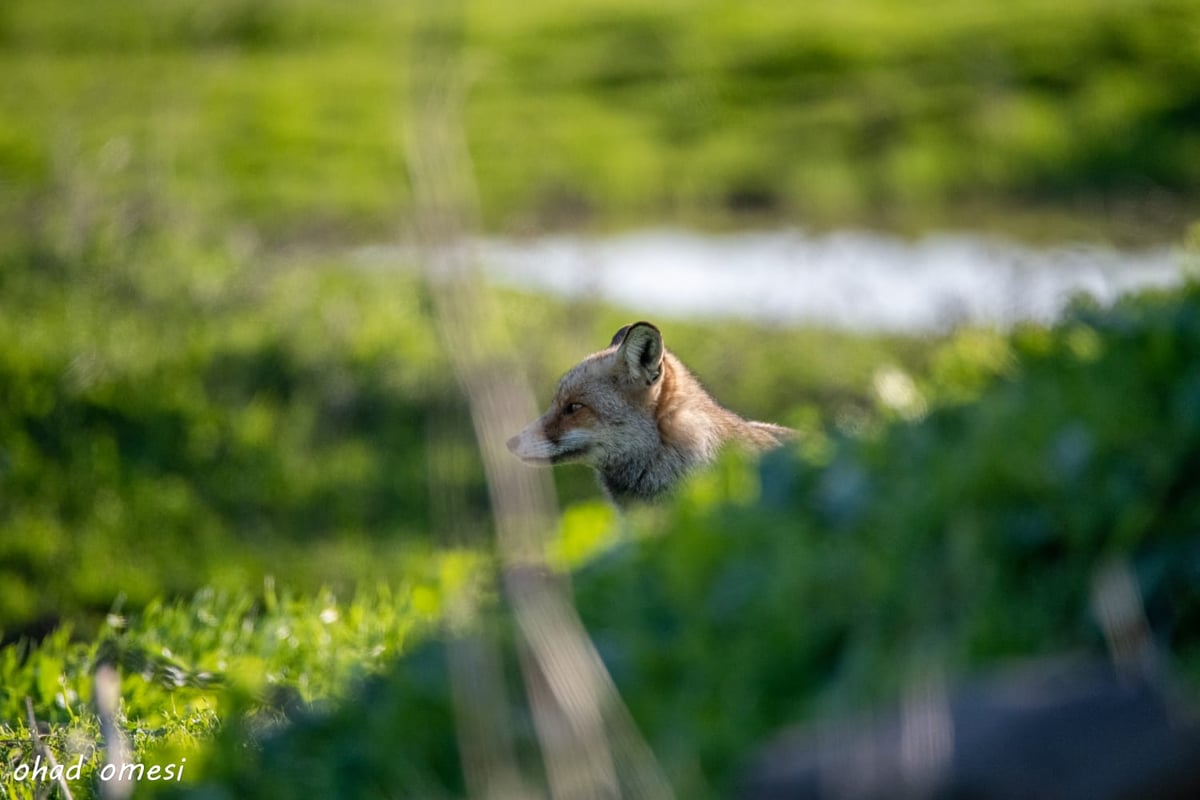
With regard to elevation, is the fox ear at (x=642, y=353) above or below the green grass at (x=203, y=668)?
above

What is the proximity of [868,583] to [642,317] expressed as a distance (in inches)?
528

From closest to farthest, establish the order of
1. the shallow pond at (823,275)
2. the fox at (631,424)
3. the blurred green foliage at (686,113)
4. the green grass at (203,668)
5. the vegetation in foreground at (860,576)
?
the vegetation in foreground at (860,576) < the green grass at (203,668) < the fox at (631,424) < the shallow pond at (823,275) < the blurred green foliage at (686,113)

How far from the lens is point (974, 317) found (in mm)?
13656

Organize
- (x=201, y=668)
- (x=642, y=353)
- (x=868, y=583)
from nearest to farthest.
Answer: (x=868, y=583)
(x=201, y=668)
(x=642, y=353)

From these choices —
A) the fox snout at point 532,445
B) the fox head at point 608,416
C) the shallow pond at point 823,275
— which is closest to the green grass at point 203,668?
the fox snout at point 532,445

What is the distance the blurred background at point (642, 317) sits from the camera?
4246mm

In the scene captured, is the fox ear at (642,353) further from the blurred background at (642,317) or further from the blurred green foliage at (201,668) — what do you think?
the blurred green foliage at (201,668)

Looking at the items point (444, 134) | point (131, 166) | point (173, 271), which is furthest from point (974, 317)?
point (131, 166)

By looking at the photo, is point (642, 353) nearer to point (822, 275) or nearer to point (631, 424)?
point (631, 424)

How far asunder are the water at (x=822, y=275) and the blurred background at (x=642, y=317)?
0.12m

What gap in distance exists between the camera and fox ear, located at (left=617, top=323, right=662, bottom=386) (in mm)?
8109

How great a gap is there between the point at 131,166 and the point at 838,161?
14.2m

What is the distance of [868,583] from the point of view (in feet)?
13.7

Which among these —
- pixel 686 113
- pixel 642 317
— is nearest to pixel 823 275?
pixel 642 317
